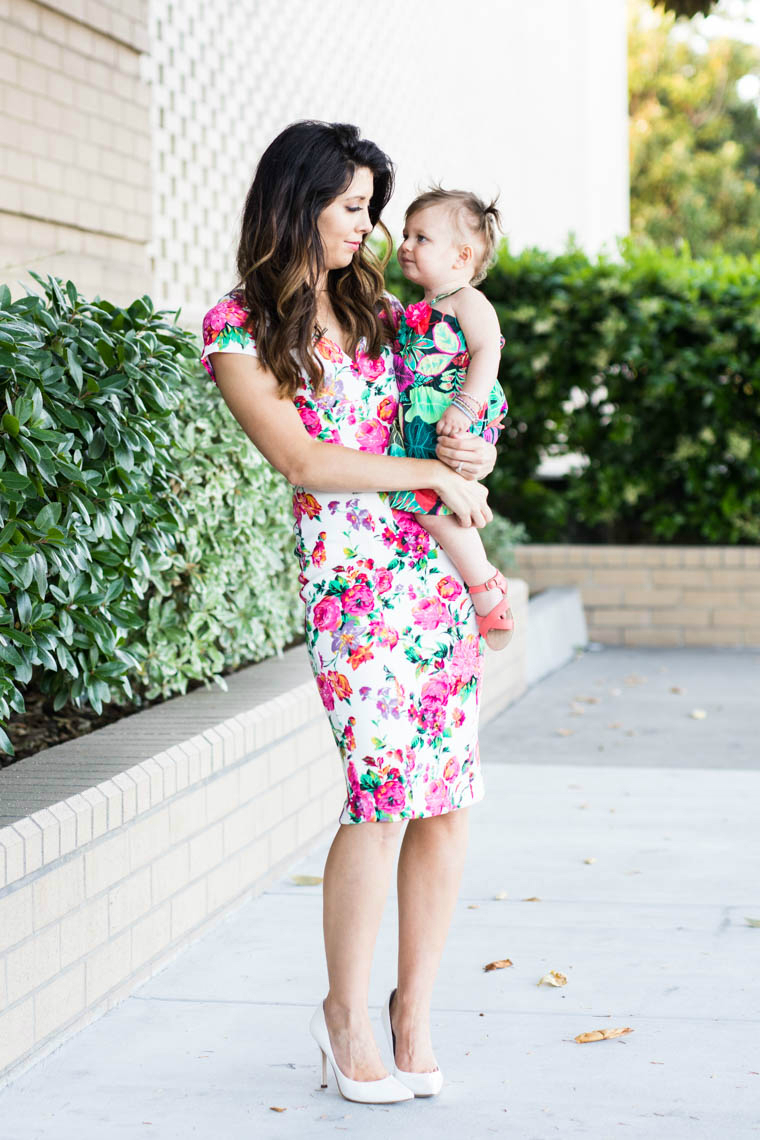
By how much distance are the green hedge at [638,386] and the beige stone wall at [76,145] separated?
140 inches

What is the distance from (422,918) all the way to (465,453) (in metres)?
0.94

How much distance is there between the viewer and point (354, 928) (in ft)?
9.14

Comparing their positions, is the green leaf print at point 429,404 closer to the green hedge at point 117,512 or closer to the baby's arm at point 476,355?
the baby's arm at point 476,355

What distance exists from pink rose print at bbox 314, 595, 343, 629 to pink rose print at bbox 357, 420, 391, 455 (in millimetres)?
305

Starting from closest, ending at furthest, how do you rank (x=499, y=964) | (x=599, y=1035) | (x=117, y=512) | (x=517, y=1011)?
1. (x=599, y=1035)
2. (x=517, y=1011)
3. (x=499, y=964)
4. (x=117, y=512)

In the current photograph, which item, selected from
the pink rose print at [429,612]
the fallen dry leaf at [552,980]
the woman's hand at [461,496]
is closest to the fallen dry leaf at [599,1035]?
the fallen dry leaf at [552,980]

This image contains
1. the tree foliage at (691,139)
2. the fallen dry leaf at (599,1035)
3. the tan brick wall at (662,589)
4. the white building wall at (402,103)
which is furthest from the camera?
the tree foliage at (691,139)

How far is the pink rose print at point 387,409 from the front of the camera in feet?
9.40

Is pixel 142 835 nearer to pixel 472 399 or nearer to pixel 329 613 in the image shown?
pixel 329 613

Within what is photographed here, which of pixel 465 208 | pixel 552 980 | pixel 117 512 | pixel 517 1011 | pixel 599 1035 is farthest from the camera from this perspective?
pixel 117 512

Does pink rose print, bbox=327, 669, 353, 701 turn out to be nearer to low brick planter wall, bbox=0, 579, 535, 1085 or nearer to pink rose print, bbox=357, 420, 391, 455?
pink rose print, bbox=357, 420, 391, 455

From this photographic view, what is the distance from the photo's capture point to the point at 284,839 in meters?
4.49

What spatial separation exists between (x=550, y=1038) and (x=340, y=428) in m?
1.41

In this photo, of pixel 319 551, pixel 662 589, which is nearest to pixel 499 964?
pixel 319 551
